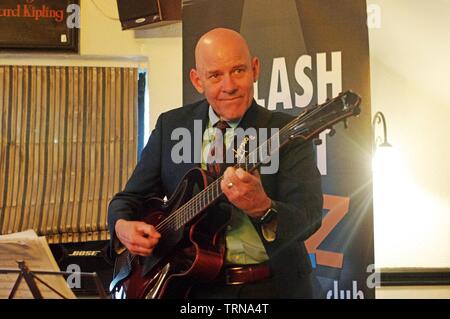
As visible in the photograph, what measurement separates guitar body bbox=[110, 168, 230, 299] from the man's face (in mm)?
332

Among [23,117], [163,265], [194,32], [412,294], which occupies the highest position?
[194,32]

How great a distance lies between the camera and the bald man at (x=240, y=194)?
7.09 ft

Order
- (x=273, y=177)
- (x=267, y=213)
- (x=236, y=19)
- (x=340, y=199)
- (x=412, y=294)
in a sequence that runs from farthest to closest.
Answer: (x=412, y=294)
(x=236, y=19)
(x=340, y=199)
(x=273, y=177)
(x=267, y=213)

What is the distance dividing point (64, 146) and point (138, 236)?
3.57 feet

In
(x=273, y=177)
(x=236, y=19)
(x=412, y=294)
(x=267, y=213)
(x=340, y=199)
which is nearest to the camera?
(x=267, y=213)

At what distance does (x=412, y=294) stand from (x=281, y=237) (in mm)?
1193

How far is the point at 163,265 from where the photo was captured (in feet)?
7.55

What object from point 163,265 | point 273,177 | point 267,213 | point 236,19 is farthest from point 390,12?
point 163,265

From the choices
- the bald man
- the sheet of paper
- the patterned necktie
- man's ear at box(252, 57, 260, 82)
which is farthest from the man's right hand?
man's ear at box(252, 57, 260, 82)

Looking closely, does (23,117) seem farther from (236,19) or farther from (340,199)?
(340,199)

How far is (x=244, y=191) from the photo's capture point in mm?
2049

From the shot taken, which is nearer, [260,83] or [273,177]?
[273,177]

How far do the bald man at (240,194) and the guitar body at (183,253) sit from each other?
0.13 ft

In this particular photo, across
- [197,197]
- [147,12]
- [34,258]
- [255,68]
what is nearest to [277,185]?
[197,197]
